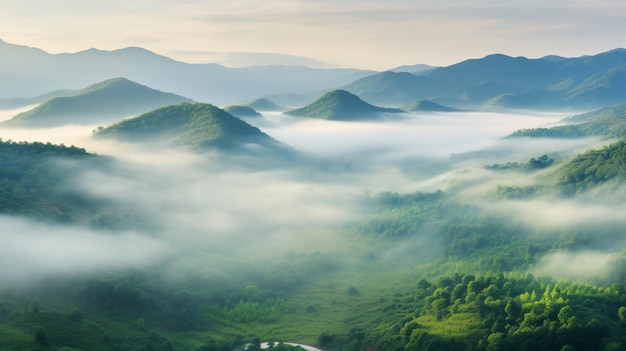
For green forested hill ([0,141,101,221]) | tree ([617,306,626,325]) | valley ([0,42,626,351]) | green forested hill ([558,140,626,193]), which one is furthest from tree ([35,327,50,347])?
green forested hill ([558,140,626,193])

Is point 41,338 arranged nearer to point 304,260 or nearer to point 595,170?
point 304,260

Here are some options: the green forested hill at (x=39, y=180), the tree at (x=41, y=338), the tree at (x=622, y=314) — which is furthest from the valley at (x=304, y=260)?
the green forested hill at (x=39, y=180)

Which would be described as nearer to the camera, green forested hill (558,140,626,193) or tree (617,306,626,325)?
tree (617,306,626,325)

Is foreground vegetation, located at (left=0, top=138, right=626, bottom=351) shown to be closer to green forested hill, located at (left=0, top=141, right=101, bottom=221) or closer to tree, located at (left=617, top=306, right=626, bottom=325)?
tree, located at (left=617, top=306, right=626, bottom=325)

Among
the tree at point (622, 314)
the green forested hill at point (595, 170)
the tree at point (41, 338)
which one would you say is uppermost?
the green forested hill at point (595, 170)

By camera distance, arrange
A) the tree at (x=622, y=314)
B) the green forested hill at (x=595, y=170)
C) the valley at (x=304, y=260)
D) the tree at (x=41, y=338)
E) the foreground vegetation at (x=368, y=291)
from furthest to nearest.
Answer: the green forested hill at (x=595, y=170) < the valley at (x=304, y=260) < the foreground vegetation at (x=368, y=291) < the tree at (x=622, y=314) < the tree at (x=41, y=338)

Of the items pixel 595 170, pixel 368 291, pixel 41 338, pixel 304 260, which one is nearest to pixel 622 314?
pixel 368 291

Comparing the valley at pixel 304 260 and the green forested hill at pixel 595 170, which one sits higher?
the green forested hill at pixel 595 170

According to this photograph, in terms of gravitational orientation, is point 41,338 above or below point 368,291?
above

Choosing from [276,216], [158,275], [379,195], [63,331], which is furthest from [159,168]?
[63,331]

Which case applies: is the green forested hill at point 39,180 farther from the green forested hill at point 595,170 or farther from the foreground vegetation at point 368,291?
the green forested hill at point 595,170

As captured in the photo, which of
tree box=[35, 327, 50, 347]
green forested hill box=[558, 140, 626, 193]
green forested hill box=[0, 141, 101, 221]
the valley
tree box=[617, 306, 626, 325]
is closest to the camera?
tree box=[35, 327, 50, 347]

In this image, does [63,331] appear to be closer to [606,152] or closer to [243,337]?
[243,337]
